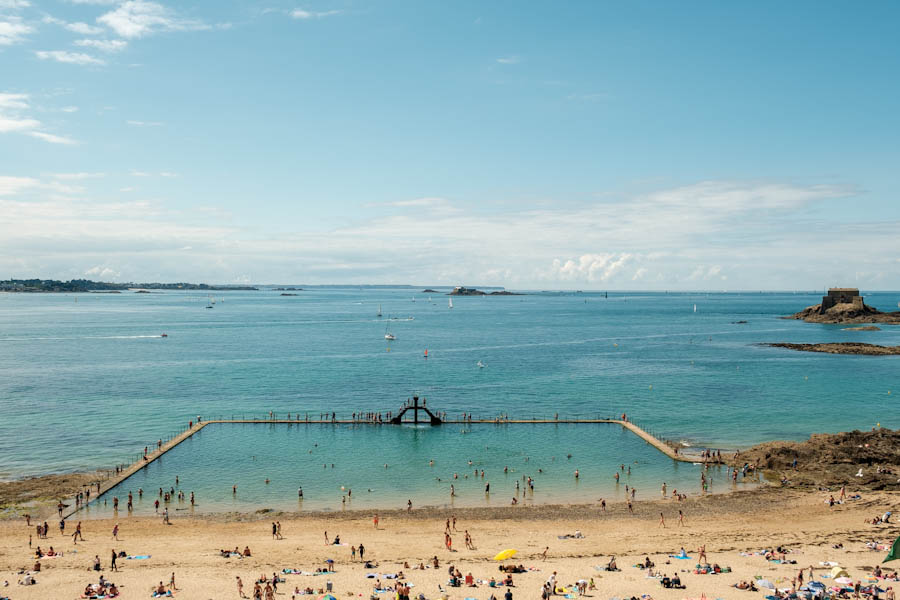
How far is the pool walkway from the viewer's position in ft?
154

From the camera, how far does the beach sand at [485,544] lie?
30.4 metres

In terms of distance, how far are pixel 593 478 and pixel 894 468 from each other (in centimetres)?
2396

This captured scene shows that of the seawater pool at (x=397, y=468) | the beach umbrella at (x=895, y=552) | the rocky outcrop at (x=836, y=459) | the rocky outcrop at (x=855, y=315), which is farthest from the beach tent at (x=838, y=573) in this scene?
the rocky outcrop at (x=855, y=315)

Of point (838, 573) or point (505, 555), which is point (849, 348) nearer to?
point (838, 573)

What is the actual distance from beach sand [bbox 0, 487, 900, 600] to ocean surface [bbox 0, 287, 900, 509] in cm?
449

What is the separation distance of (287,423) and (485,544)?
3546 cm

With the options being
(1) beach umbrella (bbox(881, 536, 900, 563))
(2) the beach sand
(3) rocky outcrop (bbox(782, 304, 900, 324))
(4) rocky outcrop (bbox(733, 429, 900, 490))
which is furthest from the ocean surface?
(3) rocky outcrop (bbox(782, 304, 900, 324))

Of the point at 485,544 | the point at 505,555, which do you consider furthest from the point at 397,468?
the point at 505,555

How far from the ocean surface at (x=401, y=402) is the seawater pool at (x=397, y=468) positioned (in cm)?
25

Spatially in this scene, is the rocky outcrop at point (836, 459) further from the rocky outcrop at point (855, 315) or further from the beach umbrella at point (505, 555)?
the rocky outcrop at point (855, 315)

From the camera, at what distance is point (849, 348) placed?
409 ft

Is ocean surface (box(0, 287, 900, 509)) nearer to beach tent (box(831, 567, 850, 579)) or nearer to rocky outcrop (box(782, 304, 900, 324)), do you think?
beach tent (box(831, 567, 850, 579))

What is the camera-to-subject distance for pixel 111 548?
118ft

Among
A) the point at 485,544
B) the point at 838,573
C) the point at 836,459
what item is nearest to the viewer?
the point at 838,573
